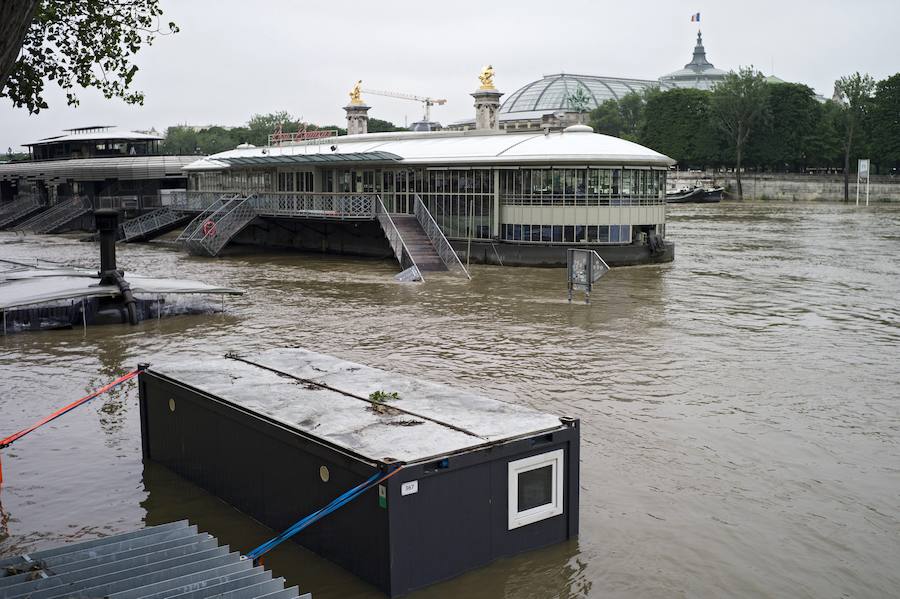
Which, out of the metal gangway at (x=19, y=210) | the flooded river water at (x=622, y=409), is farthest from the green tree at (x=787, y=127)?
the metal gangway at (x=19, y=210)

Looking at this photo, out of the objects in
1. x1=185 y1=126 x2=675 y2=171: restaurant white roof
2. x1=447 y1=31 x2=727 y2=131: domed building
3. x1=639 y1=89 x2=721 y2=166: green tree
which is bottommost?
x1=185 y1=126 x2=675 y2=171: restaurant white roof

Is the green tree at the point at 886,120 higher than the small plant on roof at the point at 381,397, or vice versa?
the green tree at the point at 886,120

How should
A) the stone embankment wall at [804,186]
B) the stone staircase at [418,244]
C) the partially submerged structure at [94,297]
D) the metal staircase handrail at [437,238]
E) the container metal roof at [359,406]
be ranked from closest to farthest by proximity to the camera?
the container metal roof at [359,406] → the partially submerged structure at [94,297] → the stone staircase at [418,244] → the metal staircase handrail at [437,238] → the stone embankment wall at [804,186]

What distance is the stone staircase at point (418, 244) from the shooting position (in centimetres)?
3766

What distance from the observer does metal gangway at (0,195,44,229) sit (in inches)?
2891

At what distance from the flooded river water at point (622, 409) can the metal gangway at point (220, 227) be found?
385 inches

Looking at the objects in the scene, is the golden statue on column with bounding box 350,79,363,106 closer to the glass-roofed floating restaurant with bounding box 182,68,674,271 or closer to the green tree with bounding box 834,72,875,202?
the glass-roofed floating restaurant with bounding box 182,68,674,271

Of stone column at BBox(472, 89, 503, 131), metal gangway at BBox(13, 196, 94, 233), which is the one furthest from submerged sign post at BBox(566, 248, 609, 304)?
metal gangway at BBox(13, 196, 94, 233)

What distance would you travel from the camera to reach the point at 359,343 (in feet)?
75.3

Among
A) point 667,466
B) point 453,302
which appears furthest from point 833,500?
point 453,302

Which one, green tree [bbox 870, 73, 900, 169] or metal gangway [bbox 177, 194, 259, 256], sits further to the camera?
green tree [bbox 870, 73, 900, 169]

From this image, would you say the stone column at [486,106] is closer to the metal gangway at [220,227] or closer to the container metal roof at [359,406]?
the metal gangway at [220,227]

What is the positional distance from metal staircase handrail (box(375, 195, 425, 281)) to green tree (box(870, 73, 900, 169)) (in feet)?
269

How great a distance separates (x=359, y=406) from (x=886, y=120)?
110m
